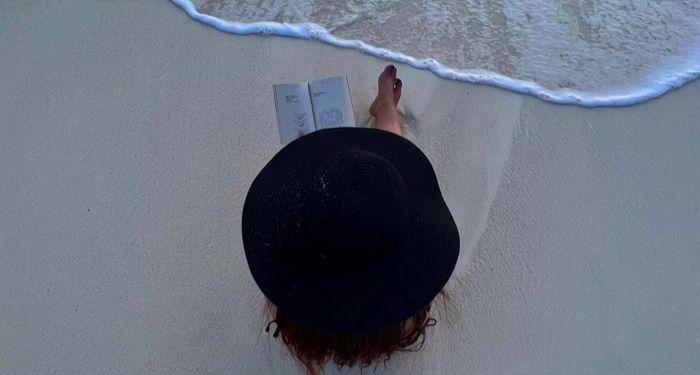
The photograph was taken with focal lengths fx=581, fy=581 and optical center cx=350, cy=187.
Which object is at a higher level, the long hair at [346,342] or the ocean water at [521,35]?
the ocean water at [521,35]

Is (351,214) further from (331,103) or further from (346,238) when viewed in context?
(331,103)

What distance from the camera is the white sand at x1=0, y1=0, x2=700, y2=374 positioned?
4.17 ft

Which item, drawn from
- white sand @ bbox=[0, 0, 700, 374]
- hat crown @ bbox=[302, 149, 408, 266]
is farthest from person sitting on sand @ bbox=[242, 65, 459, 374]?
white sand @ bbox=[0, 0, 700, 374]

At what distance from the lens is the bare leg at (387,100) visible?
→ 1420 mm

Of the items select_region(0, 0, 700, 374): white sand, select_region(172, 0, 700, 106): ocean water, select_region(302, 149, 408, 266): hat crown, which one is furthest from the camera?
select_region(172, 0, 700, 106): ocean water

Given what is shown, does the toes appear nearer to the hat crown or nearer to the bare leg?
the bare leg

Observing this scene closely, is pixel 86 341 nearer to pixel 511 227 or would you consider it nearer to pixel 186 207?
pixel 186 207

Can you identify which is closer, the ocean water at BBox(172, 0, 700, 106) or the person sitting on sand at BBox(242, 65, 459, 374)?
the person sitting on sand at BBox(242, 65, 459, 374)

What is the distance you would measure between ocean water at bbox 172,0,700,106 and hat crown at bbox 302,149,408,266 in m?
0.79

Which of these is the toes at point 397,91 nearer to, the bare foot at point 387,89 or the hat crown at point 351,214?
the bare foot at point 387,89

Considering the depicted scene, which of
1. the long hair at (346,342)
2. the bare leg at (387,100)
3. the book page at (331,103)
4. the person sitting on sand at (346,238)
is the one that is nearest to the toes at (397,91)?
the bare leg at (387,100)

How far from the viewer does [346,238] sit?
2.81 ft

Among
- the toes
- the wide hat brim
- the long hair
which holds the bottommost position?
the long hair

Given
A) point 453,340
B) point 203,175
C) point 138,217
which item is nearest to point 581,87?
point 453,340
